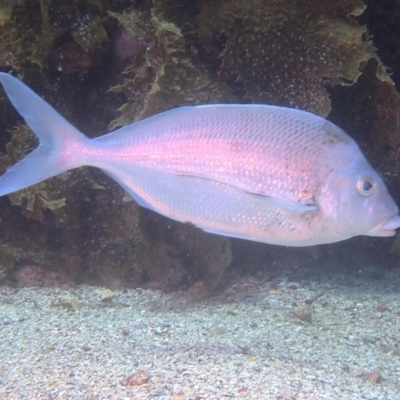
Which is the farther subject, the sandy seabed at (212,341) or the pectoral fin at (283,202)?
the sandy seabed at (212,341)

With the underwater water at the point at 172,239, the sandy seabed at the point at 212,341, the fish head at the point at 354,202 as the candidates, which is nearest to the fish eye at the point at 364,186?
the fish head at the point at 354,202

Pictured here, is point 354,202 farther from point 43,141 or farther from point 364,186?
point 43,141

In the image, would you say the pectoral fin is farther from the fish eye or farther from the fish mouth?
the fish mouth

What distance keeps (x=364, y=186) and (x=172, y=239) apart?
100 inches

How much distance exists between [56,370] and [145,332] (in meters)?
0.80

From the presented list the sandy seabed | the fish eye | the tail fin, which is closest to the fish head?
the fish eye

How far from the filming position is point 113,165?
8.08ft

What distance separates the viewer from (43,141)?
244 cm

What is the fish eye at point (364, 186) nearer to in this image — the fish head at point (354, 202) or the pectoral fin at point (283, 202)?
the fish head at point (354, 202)

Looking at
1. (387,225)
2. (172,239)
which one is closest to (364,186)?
(387,225)

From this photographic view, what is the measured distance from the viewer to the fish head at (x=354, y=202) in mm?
2207

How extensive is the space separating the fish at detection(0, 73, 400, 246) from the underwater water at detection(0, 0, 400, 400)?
0.07 meters

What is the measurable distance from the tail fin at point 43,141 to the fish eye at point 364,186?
1.39 m

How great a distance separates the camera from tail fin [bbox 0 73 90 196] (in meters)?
2.37
